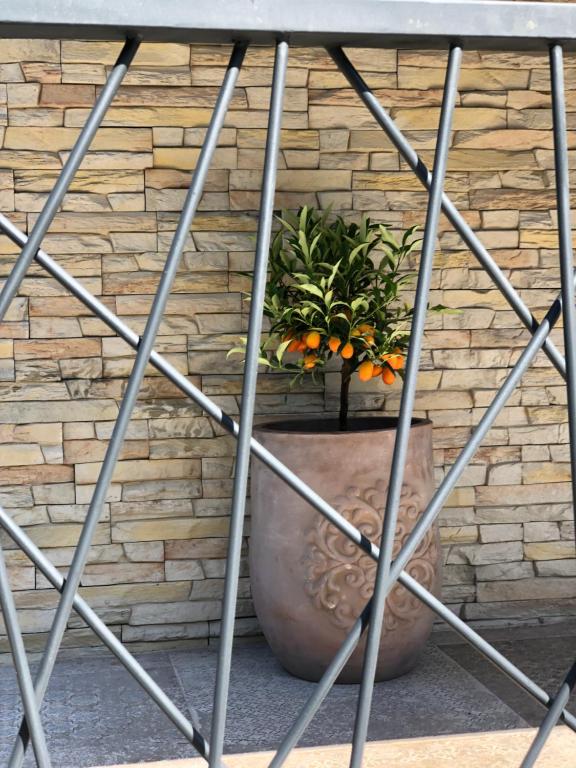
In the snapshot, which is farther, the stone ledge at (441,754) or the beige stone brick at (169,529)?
the beige stone brick at (169,529)

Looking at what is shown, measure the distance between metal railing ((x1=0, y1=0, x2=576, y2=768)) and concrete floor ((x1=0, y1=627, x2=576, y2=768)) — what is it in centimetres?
145

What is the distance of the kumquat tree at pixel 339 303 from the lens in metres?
2.11

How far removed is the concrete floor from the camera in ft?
6.32

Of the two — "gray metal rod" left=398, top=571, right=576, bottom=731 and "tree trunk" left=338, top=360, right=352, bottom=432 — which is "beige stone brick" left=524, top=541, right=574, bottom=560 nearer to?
"tree trunk" left=338, top=360, right=352, bottom=432

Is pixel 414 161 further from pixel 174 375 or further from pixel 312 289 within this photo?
pixel 312 289

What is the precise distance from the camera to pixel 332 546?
214 cm

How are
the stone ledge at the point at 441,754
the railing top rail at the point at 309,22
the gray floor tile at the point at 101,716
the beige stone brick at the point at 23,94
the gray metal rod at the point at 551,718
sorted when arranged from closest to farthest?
the railing top rail at the point at 309,22 < the gray metal rod at the point at 551,718 < the stone ledge at the point at 441,754 < the gray floor tile at the point at 101,716 < the beige stone brick at the point at 23,94

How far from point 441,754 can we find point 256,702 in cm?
139

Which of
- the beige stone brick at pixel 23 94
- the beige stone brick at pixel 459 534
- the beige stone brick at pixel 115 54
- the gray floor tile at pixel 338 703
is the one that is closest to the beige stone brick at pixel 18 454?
the gray floor tile at pixel 338 703

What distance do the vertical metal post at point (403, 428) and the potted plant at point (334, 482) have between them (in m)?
1.52

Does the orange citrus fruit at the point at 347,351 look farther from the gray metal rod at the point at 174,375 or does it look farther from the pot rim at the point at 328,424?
the gray metal rod at the point at 174,375

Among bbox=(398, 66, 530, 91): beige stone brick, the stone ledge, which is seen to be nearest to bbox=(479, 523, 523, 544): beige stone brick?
bbox=(398, 66, 530, 91): beige stone brick

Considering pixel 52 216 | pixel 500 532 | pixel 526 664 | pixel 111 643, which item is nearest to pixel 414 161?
pixel 52 216

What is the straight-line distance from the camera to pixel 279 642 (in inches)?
88.4
